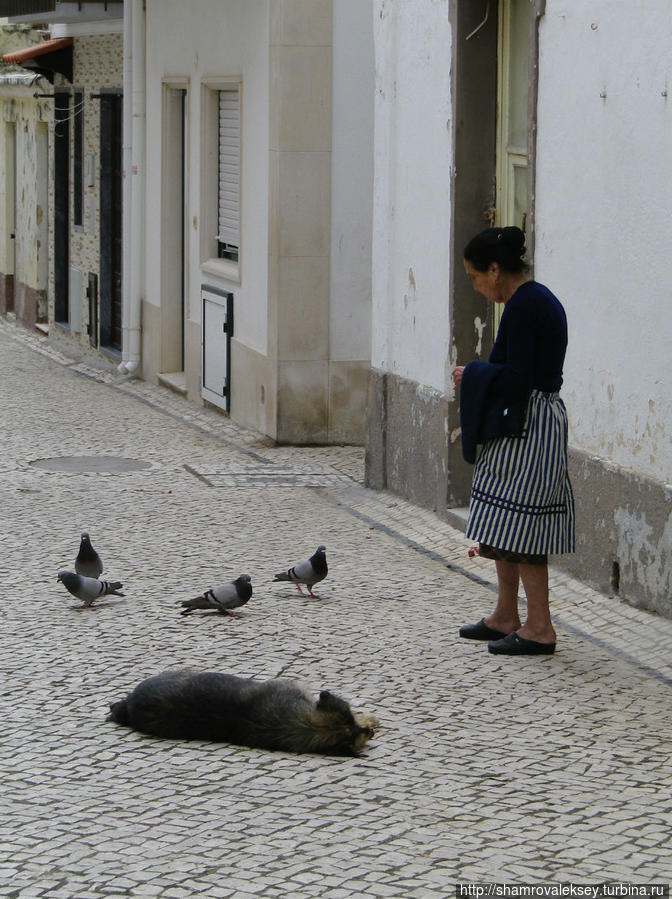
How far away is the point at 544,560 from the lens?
6809 millimetres

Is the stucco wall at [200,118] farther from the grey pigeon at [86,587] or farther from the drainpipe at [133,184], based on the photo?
the grey pigeon at [86,587]

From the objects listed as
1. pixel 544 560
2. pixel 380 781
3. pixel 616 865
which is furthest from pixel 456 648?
pixel 616 865

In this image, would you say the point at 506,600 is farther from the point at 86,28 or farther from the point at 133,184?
the point at 86,28

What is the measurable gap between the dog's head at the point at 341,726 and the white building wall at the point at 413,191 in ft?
15.9

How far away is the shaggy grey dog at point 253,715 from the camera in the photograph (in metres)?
5.50

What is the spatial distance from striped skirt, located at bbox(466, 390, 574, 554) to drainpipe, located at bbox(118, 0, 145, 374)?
462 inches

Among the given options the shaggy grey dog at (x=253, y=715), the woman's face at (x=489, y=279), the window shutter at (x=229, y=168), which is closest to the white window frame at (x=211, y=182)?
the window shutter at (x=229, y=168)

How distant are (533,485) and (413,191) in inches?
172

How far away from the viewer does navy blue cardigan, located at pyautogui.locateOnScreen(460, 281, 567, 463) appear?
258 inches

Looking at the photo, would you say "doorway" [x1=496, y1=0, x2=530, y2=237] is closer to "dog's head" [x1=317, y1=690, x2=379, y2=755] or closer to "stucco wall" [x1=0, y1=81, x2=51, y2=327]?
"dog's head" [x1=317, y1=690, x2=379, y2=755]

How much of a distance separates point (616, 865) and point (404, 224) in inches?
270

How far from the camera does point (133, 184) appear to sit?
58.8 feet

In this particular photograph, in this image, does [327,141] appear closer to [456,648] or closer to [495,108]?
[495,108]

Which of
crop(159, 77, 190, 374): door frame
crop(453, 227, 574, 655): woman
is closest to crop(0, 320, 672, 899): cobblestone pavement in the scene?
crop(453, 227, 574, 655): woman
